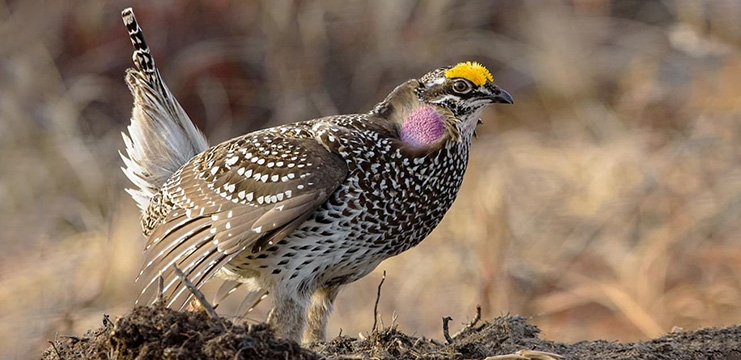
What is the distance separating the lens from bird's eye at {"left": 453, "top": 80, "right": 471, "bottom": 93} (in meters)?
5.67

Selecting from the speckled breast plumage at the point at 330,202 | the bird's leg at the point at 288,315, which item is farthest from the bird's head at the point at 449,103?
the bird's leg at the point at 288,315

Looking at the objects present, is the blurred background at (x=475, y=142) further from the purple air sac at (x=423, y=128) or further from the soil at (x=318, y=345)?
the soil at (x=318, y=345)

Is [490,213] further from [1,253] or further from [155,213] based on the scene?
[1,253]

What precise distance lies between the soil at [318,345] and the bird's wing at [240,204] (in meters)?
0.61

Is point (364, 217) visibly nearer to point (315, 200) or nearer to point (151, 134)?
point (315, 200)

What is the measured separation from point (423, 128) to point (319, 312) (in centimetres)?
112

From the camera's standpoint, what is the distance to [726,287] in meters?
9.79

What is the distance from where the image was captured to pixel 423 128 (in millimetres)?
5730

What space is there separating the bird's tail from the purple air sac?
164cm

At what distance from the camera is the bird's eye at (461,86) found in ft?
18.6

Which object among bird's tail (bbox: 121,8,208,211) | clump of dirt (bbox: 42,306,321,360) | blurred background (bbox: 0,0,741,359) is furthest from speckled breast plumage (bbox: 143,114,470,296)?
blurred background (bbox: 0,0,741,359)

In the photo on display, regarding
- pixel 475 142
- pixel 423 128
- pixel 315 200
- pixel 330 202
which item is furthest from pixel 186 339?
pixel 475 142

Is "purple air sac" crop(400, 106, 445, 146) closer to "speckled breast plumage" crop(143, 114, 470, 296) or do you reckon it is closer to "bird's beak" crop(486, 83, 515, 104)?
"speckled breast plumage" crop(143, 114, 470, 296)

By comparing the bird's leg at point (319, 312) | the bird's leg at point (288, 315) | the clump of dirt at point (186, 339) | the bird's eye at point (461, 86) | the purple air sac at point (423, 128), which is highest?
the bird's eye at point (461, 86)
